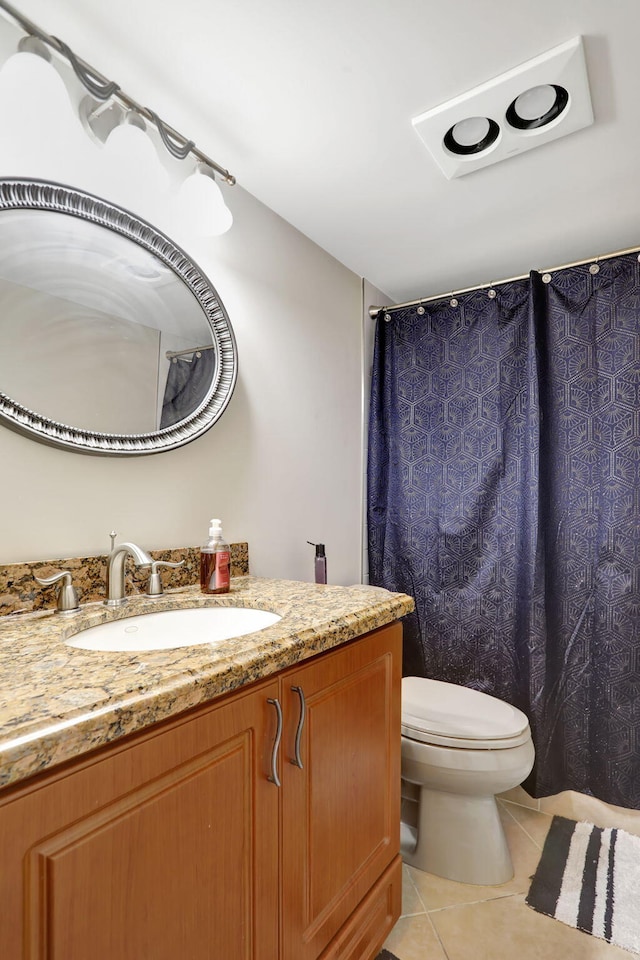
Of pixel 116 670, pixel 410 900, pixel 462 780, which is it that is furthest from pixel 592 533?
pixel 116 670

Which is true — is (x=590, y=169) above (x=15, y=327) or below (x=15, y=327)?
above

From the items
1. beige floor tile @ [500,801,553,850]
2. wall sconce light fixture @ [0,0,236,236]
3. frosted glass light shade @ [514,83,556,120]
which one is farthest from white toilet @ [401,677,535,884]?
frosted glass light shade @ [514,83,556,120]

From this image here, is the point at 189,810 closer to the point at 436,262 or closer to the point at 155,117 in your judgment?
the point at 155,117

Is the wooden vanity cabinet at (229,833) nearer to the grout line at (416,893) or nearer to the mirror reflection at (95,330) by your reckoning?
the grout line at (416,893)

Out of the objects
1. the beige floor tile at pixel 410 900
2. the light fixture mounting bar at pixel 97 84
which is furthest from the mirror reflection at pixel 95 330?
the beige floor tile at pixel 410 900

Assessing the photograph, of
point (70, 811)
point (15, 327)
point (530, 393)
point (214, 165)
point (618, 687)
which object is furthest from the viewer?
point (530, 393)

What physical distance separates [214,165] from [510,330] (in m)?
1.32

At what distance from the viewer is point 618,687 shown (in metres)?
1.78

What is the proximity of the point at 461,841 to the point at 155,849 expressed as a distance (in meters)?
1.26

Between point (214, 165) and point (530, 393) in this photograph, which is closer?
point (214, 165)

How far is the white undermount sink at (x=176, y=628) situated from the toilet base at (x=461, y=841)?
96cm

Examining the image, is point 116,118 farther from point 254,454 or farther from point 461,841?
point 461,841

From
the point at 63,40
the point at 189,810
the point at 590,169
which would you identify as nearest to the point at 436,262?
the point at 590,169

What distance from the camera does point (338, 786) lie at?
0.98 meters
